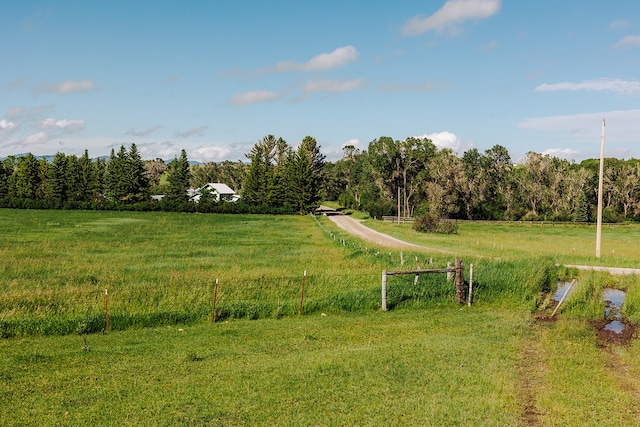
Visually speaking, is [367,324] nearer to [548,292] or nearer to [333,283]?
[333,283]

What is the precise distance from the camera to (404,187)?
99.8 meters

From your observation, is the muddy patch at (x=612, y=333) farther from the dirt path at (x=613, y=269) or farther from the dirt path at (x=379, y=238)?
the dirt path at (x=379, y=238)

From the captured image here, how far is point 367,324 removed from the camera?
17141 mm

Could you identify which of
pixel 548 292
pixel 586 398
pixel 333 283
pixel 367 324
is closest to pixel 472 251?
pixel 548 292

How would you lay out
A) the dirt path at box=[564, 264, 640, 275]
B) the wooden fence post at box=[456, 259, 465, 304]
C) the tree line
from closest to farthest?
1. the wooden fence post at box=[456, 259, 465, 304]
2. the dirt path at box=[564, 264, 640, 275]
3. the tree line

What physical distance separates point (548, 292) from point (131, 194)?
96.2m

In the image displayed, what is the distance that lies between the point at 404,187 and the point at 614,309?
80.0 metres

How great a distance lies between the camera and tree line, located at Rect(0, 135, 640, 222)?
317ft

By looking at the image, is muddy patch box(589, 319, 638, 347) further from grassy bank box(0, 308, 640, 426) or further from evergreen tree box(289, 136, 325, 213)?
evergreen tree box(289, 136, 325, 213)

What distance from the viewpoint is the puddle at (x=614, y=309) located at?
689 inches

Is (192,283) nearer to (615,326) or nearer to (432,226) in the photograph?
(615,326)

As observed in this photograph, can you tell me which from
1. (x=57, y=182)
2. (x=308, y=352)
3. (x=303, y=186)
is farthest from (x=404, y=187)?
(x=308, y=352)

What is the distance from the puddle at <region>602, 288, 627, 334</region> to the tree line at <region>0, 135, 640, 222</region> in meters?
64.6

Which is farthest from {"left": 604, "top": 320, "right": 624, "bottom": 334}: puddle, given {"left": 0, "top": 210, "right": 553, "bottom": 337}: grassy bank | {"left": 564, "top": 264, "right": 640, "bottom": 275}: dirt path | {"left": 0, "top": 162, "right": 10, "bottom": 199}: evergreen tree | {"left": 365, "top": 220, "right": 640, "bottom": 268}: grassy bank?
{"left": 0, "top": 162, "right": 10, "bottom": 199}: evergreen tree
